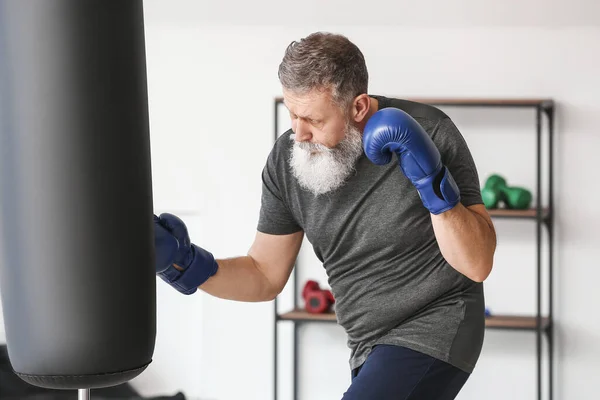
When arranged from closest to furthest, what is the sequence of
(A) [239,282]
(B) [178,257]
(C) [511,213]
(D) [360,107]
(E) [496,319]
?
(B) [178,257] → (D) [360,107] → (A) [239,282] → (C) [511,213] → (E) [496,319]

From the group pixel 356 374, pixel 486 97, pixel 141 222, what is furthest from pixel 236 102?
pixel 141 222

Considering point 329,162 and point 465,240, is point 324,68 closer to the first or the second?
point 329,162

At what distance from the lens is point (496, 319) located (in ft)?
11.2

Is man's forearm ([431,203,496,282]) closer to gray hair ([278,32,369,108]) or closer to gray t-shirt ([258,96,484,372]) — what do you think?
gray t-shirt ([258,96,484,372])

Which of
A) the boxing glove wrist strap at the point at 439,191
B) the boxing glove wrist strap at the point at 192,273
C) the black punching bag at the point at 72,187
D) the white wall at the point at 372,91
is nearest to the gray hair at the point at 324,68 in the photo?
the boxing glove wrist strap at the point at 439,191

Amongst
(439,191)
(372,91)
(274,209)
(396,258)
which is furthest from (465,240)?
(372,91)

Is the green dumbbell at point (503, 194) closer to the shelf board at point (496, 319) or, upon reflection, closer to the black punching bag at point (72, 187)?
the shelf board at point (496, 319)

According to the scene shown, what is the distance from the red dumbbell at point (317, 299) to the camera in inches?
135

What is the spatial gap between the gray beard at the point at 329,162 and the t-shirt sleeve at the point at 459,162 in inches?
6.4

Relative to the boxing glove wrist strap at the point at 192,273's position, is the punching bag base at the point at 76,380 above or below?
above

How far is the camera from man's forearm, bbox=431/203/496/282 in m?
1.51

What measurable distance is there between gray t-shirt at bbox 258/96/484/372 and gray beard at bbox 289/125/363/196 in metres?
0.03

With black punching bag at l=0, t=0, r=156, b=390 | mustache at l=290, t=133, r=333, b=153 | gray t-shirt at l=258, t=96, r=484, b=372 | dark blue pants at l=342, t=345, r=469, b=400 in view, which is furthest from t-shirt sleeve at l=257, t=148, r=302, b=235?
black punching bag at l=0, t=0, r=156, b=390

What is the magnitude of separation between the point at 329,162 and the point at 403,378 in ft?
1.46
